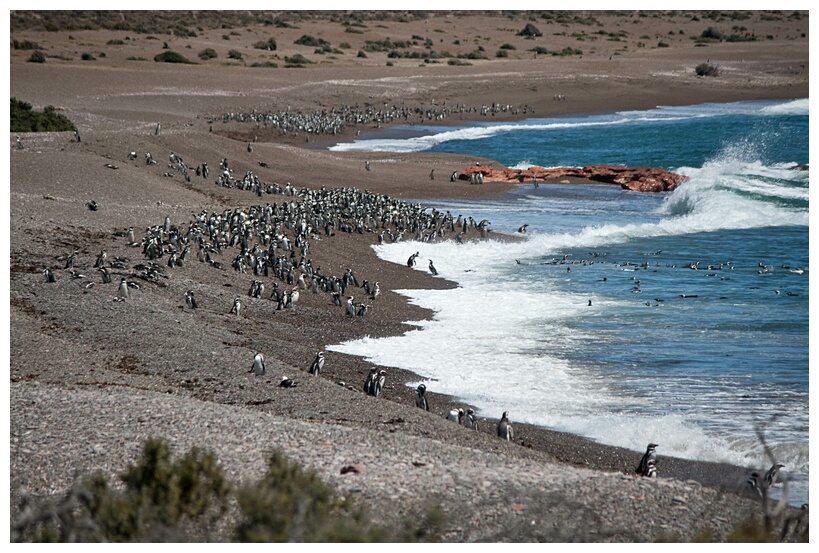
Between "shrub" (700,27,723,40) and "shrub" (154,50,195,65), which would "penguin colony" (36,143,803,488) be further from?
"shrub" (700,27,723,40)

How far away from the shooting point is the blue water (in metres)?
13.3

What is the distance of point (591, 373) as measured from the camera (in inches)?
601

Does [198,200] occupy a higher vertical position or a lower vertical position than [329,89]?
lower

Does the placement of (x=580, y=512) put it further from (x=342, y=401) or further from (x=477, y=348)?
(x=477, y=348)

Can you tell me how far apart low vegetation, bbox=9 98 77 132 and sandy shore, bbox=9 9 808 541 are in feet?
6.59

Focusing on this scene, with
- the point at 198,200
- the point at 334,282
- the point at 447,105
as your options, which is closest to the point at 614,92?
the point at 447,105

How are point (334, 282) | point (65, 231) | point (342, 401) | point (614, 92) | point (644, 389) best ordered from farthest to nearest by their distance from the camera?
1. point (614, 92)
2. point (65, 231)
3. point (334, 282)
4. point (644, 389)
5. point (342, 401)

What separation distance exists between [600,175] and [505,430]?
26215 mm

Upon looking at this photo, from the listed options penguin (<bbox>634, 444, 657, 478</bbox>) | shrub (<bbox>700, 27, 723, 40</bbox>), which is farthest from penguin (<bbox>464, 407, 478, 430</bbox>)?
shrub (<bbox>700, 27, 723, 40</bbox>)

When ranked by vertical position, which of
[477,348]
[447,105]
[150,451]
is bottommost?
[477,348]

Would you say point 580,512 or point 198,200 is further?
point 198,200

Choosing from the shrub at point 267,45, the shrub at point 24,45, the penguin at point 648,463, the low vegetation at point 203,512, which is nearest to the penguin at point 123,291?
the low vegetation at point 203,512

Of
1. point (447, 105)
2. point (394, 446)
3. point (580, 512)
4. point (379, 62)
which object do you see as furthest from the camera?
point (379, 62)

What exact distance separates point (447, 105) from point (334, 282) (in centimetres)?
3949
